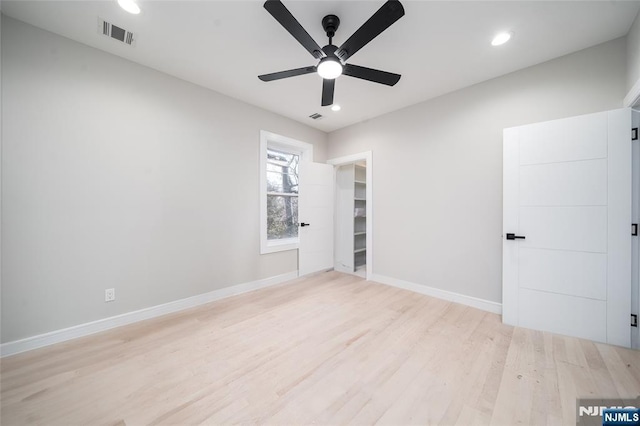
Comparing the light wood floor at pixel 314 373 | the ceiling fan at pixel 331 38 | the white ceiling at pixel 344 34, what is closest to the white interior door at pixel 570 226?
the light wood floor at pixel 314 373

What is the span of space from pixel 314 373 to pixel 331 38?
2.64m

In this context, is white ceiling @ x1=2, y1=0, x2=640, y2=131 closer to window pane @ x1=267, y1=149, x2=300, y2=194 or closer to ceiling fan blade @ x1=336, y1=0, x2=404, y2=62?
ceiling fan blade @ x1=336, y1=0, x2=404, y2=62

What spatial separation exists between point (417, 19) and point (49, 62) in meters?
3.23

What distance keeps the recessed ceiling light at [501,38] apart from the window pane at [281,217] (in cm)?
321

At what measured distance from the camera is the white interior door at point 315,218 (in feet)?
13.0

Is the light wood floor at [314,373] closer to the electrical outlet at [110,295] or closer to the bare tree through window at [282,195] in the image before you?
the electrical outlet at [110,295]

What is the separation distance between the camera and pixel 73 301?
2113 millimetres

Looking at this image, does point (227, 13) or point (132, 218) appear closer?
point (227, 13)

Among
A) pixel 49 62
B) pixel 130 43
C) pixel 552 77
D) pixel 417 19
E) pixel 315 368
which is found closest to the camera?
pixel 315 368

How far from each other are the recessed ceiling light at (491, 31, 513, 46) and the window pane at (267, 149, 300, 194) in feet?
9.90

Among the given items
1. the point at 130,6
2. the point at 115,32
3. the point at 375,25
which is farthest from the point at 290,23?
the point at 115,32

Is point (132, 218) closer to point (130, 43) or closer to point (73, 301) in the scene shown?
point (73, 301)

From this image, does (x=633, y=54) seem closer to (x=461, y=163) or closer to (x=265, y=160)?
(x=461, y=163)

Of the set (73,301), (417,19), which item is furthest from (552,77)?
(73,301)
